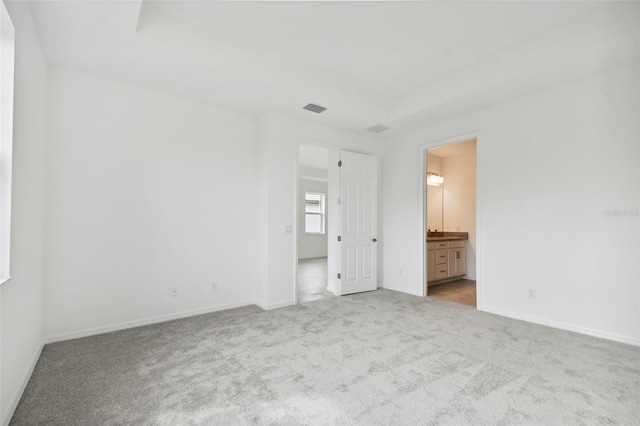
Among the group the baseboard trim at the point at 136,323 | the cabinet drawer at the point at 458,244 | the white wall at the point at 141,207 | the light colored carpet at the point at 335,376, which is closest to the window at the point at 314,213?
the cabinet drawer at the point at 458,244

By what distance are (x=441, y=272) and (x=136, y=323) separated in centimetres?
485

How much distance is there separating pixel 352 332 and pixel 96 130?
3.40 m

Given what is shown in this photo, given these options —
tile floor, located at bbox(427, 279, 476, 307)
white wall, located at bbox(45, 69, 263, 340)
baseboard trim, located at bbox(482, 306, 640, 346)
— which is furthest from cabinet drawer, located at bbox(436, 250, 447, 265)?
white wall, located at bbox(45, 69, 263, 340)

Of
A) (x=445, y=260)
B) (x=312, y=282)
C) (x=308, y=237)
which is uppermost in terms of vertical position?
(x=308, y=237)

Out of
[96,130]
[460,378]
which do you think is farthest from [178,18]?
[460,378]

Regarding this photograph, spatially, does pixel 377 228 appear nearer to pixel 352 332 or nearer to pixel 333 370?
pixel 352 332

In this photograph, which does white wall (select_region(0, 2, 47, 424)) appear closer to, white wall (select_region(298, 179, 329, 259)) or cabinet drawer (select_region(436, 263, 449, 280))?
cabinet drawer (select_region(436, 263, 449, 280))

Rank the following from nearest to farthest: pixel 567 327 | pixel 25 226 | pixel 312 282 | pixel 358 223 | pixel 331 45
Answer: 1. pixel 25 226
2. pixel 331 45
3. pixel 567 327
4. pixel 358 223
5. pixel 312 282

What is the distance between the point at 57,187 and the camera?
2.93 meters

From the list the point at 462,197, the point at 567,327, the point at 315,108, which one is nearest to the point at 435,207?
the point at 462,197

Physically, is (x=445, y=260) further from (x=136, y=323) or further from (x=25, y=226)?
(x=25, y=226)

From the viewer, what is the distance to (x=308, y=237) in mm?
9500

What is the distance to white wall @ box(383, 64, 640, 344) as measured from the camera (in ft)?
9.63

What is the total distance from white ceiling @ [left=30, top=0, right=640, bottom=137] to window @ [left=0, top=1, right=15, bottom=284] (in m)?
0.51
